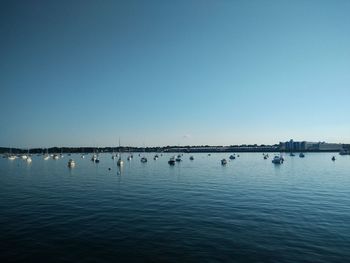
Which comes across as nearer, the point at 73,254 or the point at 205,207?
the point at 73,254

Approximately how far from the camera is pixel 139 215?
34438mm

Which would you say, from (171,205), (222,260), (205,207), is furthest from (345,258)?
(171,205)

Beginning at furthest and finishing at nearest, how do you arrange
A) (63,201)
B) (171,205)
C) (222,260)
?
1. (63,201)
2. (171,205)
3. (222,260)

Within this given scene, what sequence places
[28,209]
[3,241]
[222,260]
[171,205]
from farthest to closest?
1. [171,205]
2. [28,209]
3. [3,241]
4. [222,260]

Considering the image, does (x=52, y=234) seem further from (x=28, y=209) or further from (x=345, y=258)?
(x=345, y=258)

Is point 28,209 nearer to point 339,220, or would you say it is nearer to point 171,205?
point 171,205

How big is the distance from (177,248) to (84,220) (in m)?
14.0

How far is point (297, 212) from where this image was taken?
36000mm

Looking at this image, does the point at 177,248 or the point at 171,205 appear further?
the point at 171,205

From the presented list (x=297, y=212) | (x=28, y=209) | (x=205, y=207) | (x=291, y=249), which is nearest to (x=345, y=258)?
(x=291, y=249)

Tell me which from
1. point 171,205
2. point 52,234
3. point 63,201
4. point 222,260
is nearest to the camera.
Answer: point 222,260

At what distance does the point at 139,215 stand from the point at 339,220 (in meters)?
23.5

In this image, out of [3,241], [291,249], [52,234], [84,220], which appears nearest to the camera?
[291,249]

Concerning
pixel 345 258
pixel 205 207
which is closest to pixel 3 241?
pixel 205 207
